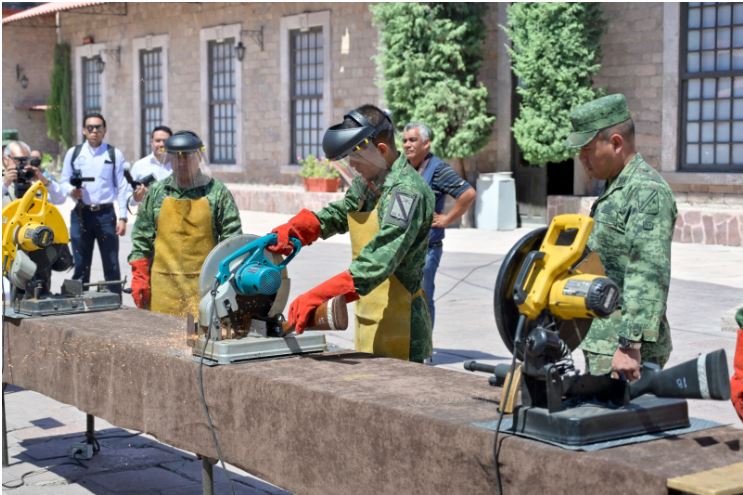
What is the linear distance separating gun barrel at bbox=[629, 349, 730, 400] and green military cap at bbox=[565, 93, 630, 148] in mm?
1110

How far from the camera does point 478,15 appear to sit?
18.6m

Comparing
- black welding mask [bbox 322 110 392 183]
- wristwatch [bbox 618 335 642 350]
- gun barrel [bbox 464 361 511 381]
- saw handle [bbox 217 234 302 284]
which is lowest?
gun barrel [bbox 464 361 511 381]

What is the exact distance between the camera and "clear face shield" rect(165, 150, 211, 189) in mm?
6492

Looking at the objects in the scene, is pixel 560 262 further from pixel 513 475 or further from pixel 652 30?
pixel 652 30

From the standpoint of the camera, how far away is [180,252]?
6598 mm

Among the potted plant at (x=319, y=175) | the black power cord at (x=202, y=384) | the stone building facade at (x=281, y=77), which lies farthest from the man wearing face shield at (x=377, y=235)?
the potted plant at (x=319, y=175)

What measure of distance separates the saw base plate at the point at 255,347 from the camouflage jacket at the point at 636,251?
3.50 feet

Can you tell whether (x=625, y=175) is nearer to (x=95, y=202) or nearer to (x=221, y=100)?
(x=95, y=202)

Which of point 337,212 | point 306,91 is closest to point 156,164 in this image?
point 337,212

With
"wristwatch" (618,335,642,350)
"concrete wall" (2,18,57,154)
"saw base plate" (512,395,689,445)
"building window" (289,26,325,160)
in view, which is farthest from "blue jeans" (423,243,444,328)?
"concrete wall" (2,18,57,154)

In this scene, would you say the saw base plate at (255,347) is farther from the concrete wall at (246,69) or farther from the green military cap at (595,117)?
the concrete wall at (246,69)

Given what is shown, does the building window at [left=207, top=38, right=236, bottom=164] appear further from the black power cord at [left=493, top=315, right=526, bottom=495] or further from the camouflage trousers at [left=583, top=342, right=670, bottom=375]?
the black power cord at [left=493, top=315, right=526, bottom=495]

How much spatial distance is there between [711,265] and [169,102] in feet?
52.9

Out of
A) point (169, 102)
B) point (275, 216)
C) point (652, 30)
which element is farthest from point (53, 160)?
point (652, 30)
